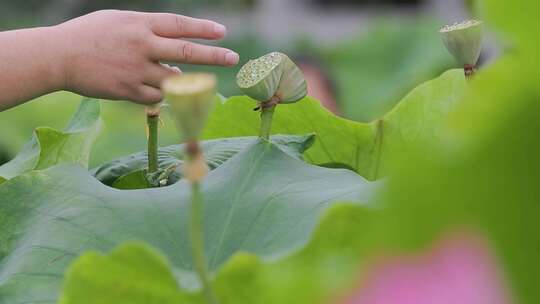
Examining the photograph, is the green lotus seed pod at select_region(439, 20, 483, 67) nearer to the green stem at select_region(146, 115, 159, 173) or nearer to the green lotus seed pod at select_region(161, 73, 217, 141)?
the green stem at select_region(146, 115, 159, 173)

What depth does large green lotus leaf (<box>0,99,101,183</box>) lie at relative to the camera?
0.69 m

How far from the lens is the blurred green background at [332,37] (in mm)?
4043

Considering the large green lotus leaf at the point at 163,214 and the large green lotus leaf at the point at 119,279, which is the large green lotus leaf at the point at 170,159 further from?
the large green lotus leaf at the point at 119,279

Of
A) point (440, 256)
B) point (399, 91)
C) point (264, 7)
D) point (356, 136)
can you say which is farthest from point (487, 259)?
point (264, 7)

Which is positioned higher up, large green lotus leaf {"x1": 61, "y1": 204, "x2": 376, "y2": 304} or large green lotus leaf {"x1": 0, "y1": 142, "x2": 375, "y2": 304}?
large green lotus leaf {"x1": 61, "y1": 204, "x2": 376, "y2": 304}

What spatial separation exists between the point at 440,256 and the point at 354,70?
5.09 metres

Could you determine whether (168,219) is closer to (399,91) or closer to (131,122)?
(131,122)

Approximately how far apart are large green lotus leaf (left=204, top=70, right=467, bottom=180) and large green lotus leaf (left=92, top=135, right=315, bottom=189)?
0.17 feet

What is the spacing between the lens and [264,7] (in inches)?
269

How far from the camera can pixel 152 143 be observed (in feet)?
1.96

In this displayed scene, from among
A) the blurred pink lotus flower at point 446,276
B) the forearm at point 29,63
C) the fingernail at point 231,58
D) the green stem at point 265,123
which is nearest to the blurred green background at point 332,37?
the forearm at point 29,63

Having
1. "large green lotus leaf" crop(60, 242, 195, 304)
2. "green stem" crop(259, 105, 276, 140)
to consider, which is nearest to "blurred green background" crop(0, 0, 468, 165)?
"green stem" crop(259, 105, 276, 140)

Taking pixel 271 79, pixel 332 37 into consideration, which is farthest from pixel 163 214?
pixel 332 37

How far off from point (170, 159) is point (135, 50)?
0.08 metres
